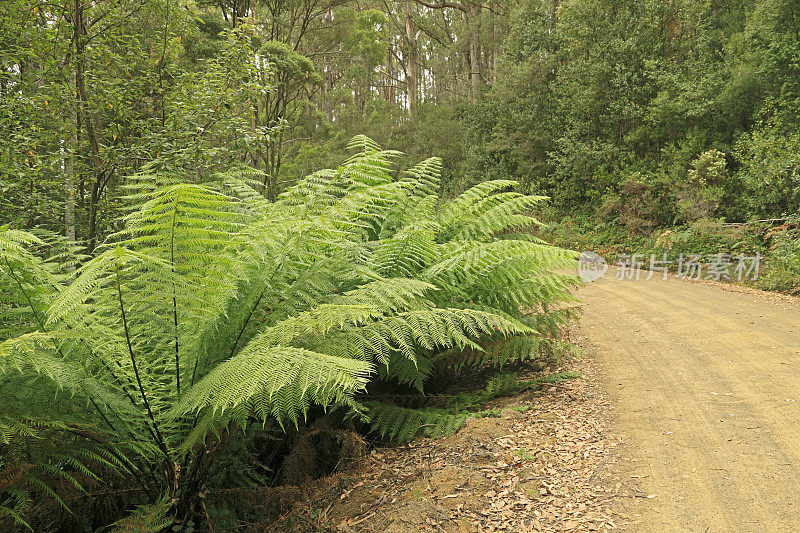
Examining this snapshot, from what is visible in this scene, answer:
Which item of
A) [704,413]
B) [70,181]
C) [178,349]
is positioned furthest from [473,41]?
[178,349]

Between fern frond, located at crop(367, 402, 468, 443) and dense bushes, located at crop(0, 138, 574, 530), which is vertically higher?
dense bushes, located at crop(0, 138, 574, 530)

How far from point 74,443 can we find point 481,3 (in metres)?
24.7

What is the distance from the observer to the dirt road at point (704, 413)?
2391 mm

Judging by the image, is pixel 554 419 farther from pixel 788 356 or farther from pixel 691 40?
pixel 691 40

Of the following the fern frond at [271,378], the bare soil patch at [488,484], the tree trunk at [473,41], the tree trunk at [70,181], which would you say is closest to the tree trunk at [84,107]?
the tree trunk at [70,181]

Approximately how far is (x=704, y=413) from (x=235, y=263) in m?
3.14

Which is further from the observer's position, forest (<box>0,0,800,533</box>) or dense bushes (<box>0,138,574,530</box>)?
forest (<box>0,0,800,533</box>)

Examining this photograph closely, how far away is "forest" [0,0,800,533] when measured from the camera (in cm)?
210

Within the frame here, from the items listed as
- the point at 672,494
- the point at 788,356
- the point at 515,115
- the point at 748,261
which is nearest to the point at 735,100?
the point at 748,261

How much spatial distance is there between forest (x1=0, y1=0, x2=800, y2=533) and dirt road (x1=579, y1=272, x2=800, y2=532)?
2.39 feet

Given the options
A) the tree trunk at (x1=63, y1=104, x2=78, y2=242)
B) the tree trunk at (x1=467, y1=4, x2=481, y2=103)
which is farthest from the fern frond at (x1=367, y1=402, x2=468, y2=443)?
the tree trunk at (x1=467, y1=4, x2=481, y2=103)

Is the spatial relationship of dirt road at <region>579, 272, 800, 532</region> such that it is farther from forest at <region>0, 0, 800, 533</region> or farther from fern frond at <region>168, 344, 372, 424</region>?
fern frond at <region>168, 344, 372, 424</region>

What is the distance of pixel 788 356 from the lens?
4438 millimetres

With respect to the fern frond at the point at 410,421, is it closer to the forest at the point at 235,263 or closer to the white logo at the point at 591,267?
the forest at the point at 235,263
